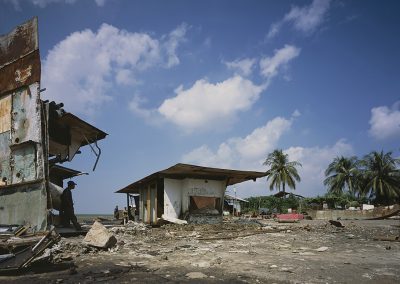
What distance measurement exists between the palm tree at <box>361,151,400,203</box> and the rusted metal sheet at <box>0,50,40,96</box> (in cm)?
4351

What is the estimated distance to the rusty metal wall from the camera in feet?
18.2

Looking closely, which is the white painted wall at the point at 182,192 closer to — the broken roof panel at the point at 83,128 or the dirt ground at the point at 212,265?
the broken roof panel at the point at 83,128

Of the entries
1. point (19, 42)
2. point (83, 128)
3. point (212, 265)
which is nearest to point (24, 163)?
point (19, 42)

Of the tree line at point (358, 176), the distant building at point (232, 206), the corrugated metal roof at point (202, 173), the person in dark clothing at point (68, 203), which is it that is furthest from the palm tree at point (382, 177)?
the person in dark clothing at point (68, 203)

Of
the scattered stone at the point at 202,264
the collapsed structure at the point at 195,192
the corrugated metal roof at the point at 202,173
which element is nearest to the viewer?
the scattered stone at the point at 202,264

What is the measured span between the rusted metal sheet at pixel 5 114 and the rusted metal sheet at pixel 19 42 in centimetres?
77

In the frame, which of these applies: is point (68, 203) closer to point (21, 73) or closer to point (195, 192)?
point (21, 73)

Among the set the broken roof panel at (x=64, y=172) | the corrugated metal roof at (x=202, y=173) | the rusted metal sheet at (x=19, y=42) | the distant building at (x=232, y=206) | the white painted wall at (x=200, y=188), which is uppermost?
the rusted metal sheet at (x=19, y=42)

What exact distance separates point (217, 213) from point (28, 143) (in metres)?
11.1

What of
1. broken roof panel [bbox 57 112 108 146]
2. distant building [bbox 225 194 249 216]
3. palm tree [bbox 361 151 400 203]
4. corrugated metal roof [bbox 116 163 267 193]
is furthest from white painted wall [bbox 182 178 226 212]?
palm tree [bbox 361 151 400 203]

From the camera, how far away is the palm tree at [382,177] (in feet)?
133

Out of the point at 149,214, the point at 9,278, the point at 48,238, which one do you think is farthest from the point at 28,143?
the point at 149,214

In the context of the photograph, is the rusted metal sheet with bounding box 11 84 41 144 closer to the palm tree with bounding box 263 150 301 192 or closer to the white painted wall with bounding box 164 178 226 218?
the white painted wall with bounding box 164 178 226 218

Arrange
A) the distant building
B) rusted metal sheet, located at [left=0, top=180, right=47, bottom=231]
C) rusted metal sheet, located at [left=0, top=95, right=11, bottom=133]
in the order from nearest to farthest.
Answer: rusted metal sheet, located at [left=0, top=180, right=47, bottom=231], rusted metal sheet, located at [left=0, top=95, right=11, bottom=133], the distant building
